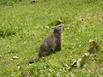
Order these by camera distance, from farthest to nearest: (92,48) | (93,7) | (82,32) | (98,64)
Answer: (93,7) < (82,32) < (92,48) < (98,64)

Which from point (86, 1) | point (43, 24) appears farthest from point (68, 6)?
point (43, 24)

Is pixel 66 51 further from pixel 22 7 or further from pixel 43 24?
pixel 22 7

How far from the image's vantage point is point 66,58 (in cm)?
1321

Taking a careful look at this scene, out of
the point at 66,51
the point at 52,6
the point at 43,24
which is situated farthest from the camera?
the point at 52,6

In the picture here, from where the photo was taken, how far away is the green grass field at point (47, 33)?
12.0m

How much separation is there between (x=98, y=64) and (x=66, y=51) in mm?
2556

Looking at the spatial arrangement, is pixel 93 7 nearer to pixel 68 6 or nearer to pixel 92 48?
pixel 68 6

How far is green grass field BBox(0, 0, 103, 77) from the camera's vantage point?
1198cm

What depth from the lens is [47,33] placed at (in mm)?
19266

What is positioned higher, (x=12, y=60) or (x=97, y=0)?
(x=97, y=0)

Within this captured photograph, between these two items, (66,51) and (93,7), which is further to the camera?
(93,7)

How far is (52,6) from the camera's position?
88.4 feet

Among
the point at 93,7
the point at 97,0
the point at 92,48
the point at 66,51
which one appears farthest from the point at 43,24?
the point at 92,48

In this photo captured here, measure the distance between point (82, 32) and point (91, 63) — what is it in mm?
5676
